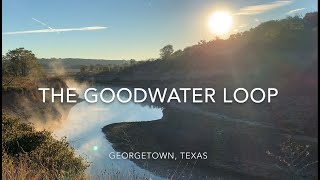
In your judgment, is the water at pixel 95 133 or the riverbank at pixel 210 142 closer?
the water at pixel 95 133

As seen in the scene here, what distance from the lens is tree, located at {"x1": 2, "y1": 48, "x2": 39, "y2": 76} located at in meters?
41.7

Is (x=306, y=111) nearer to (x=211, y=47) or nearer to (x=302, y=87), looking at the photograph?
(x=302, y=87)

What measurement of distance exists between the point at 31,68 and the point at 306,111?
85.7 feet

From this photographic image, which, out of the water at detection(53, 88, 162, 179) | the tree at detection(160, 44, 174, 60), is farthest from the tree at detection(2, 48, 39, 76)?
the tree at detection(160, 44, 174, 60)

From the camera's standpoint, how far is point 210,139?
29.3 meters

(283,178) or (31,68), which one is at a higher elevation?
(31,68)

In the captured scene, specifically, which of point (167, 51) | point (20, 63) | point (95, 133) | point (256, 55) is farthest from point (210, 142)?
point (167, 51)

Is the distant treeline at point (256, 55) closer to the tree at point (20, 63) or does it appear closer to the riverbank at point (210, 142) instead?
the riverbank at point (210, 142)

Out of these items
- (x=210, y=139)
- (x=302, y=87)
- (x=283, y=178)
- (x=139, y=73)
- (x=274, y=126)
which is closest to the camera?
(x=283, y=178)

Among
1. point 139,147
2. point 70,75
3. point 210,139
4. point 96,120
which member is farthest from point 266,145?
point 70,75

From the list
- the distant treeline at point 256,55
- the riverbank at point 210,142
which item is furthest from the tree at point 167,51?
the riverbank at point 210,142

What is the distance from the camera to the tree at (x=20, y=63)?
41656 mm

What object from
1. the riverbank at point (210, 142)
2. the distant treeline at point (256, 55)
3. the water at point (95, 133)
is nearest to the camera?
the water at point (95, 133)

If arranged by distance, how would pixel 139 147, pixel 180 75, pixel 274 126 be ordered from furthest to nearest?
pixel 180 75, pixel 274 126, pixel 139 147
